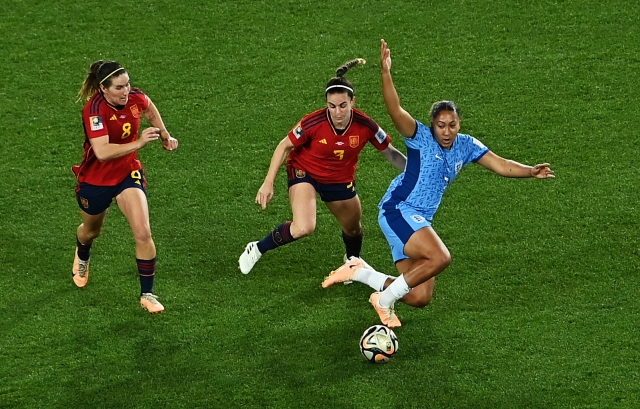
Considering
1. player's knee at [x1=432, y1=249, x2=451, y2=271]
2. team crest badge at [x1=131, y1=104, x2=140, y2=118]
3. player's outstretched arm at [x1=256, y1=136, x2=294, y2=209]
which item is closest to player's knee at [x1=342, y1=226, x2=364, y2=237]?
player's outstretched arm at [x1=256, y1=136, x2=294, y2=209]

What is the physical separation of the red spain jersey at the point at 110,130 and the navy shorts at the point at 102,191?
0.11 feet

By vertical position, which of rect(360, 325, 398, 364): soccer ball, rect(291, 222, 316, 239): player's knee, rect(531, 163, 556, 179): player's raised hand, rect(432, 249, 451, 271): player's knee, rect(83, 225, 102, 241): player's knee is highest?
rect(531, 163, 556, 179): player's raised hand

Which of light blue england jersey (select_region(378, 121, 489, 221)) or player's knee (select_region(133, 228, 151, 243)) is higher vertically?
light blue england jersey (select_region(378, 121, 489, 221))

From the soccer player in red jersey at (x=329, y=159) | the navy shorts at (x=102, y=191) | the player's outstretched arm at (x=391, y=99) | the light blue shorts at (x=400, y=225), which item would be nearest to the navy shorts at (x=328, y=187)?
the soccer player in red jersey at (x=329, y=159)

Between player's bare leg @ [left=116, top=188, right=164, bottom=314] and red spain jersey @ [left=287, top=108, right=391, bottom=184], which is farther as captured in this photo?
red spain jersey @ [left=287, top=108, right=391, bottom=184]

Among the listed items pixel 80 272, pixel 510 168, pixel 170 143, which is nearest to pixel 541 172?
pixel 510 168

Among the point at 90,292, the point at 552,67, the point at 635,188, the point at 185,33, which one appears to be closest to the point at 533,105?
the point at 552,67

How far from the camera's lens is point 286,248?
31.7 feet

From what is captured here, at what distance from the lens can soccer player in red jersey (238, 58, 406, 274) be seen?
331 inches

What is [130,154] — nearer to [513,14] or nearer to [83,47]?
[83,47]

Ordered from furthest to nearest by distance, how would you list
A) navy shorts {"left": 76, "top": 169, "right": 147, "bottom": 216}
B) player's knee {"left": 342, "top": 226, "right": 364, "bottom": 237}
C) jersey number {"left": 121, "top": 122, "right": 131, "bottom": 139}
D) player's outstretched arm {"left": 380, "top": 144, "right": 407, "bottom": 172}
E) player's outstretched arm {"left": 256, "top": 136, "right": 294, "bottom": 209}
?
player's knee {"left": 342, "top": 226, "right": 364, "bottom": 237} → player's outstretched arm {"left": 380, "top": 144, "right": 407, "bottom": 172} → navy shorts {"left": 76, "top": 169, "right": 147, "bottom": 216} → jersey number {"left": 121, "top": 122, "right": 131, "bottom": 139} → player's outstretched arm {"left": 256, "top": 136, "right": 294, "bottom": 209}

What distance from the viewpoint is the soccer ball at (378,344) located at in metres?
7.85

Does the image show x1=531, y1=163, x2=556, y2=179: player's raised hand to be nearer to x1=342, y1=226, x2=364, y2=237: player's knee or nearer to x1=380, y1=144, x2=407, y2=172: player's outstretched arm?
x1=380, y1=144, x2=407, y2=172: player's outstretched arm

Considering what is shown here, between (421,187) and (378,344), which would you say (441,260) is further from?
(378,344)
